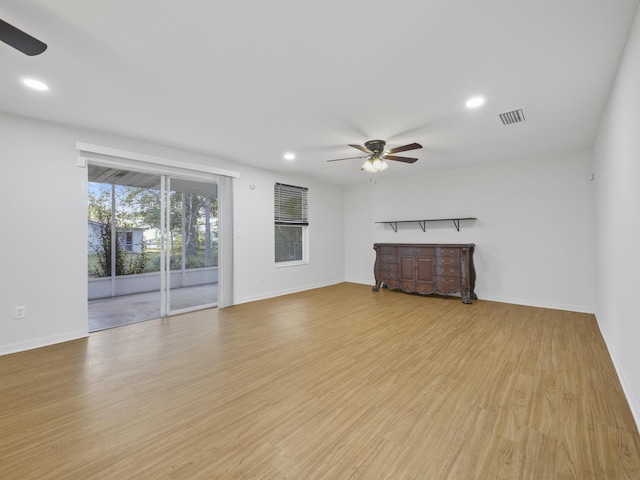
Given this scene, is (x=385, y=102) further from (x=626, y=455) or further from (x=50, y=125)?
(x=50, y=125)

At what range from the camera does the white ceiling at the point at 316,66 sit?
168cm

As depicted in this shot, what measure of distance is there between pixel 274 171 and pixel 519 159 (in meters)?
4.39

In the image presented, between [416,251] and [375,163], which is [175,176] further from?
[416,251]

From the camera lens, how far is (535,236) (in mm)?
4691

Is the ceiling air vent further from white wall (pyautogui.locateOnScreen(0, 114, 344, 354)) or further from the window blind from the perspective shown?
white wall (pyautogui.locateOnScreen(0, 114, 344, 354))

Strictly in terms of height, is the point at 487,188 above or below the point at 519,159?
below

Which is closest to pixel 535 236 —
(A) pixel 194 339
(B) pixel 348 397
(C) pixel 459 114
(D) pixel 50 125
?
(C) pixel 459 114

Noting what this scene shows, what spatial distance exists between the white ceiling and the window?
7.58ft

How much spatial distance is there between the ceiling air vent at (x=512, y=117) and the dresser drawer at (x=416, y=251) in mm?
2557

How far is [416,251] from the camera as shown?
5488 mm

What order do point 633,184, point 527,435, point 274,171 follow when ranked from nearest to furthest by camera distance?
1. point 527,435
2. point 633,184
3. point 274,171

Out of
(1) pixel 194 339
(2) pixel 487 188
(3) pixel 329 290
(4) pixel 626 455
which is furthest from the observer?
(3) pixel 329 290

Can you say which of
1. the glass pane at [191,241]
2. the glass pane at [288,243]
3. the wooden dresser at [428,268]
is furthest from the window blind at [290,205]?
the wooden dresser at [428,268]

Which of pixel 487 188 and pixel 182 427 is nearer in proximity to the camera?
pixel 182 427
